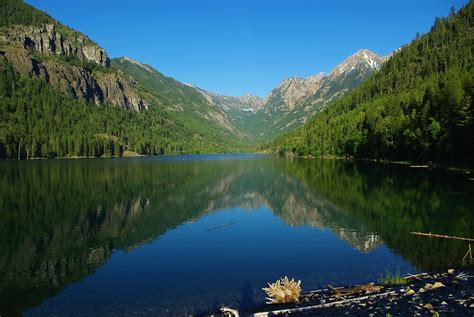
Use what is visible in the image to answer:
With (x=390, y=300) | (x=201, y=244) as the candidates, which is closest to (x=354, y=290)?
(x=390, y=300)

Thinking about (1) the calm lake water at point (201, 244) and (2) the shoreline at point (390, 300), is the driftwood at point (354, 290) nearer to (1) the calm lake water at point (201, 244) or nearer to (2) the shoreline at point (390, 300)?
(2) the shoreline at point (390, 300)

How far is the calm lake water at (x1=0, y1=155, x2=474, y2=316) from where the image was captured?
2569 cm

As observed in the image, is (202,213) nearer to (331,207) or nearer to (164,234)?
(164,234)

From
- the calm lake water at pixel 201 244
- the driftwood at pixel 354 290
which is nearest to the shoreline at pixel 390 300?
the driftwood at pixel 354 290

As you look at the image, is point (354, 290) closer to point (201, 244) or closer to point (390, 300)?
point (390, 300)

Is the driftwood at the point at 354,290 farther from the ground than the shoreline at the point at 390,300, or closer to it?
closer to it

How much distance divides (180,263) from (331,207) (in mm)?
32136

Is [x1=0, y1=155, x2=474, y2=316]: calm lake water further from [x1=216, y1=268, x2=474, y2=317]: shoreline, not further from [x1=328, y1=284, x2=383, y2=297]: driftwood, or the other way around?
[x1=216, y1=268, x2=474, y2=317]: shoreline

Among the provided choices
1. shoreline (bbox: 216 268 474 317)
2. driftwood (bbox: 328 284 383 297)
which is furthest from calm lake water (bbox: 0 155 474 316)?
shoreline (bbox: 216 268 474 317)

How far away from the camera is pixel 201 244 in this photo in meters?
39.5

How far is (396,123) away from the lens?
467ft

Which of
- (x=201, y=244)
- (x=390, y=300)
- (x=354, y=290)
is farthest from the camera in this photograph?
(x=201, y=244)

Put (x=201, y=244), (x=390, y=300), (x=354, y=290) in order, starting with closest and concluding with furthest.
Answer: (x=390, y=300)
(x=354, y=290)
(x=201, y=244)

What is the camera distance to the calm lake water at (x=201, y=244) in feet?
84.3
